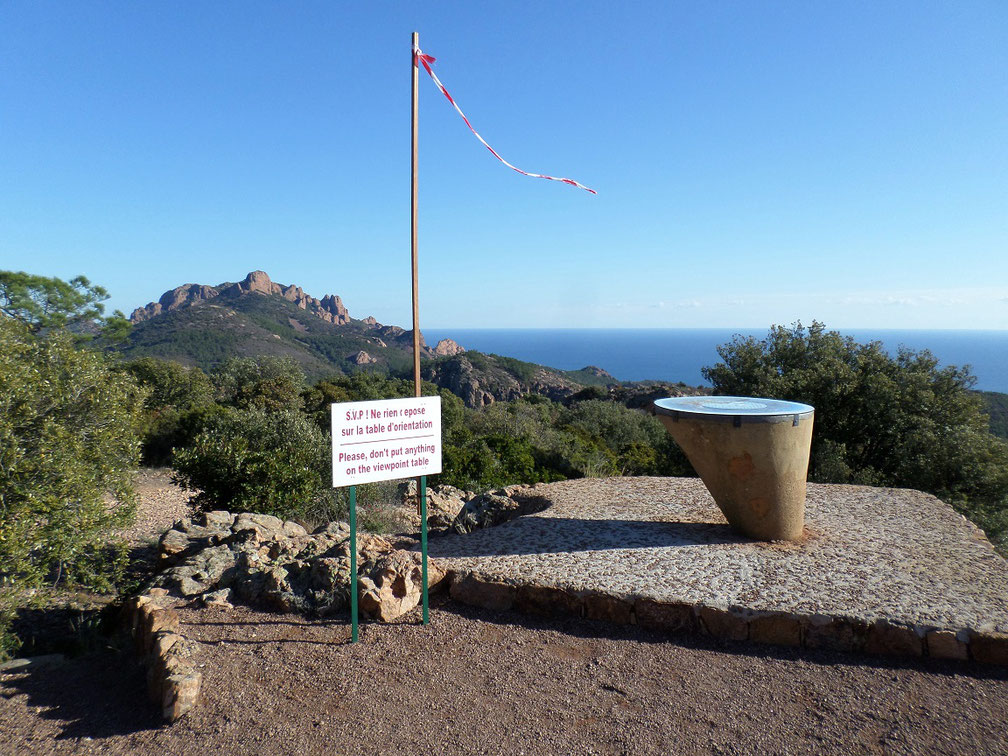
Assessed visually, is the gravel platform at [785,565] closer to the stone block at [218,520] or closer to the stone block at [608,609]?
the stone block at [608,609]

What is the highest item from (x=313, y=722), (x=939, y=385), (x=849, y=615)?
(x=939, y=385)

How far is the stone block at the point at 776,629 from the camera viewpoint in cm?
496

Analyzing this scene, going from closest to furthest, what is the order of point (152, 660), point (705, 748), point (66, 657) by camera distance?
point (705, 748), point (152, 660), point (66, 657)

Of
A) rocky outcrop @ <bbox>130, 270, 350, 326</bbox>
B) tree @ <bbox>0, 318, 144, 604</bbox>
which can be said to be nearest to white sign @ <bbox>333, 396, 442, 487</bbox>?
tree @ <bbox>0, 318, 144, 604</bbox>

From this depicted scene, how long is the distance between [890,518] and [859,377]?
691 centimetres

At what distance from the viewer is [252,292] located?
10188cm

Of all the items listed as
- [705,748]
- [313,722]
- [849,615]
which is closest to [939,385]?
[849,615]

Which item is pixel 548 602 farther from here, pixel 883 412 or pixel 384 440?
pixel 883 412

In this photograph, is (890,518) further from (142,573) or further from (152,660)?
(142,573)

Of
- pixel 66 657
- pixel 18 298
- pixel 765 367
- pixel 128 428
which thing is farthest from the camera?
pixel 18 298

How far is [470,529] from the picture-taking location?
825 centimetres

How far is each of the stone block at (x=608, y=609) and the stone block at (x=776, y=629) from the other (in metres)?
1.06

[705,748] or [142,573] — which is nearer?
[705,748]

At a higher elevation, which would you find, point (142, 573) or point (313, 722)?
point (313, 722)
